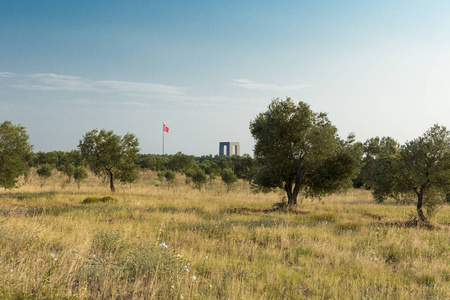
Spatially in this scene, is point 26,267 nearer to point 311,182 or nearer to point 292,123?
point 292,123

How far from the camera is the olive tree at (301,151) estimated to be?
64.0ft

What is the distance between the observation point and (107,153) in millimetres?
31594

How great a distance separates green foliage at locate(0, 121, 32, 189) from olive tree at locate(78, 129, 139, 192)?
7.60 metres

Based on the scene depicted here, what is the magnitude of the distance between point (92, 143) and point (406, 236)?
30.0 metres

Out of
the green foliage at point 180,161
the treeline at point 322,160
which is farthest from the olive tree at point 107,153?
the green foliage at point 180,161

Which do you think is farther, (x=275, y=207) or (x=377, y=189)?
(x=275, y=207)

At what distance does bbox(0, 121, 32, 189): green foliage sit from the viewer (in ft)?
75.4

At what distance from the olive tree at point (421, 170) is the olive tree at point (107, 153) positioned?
996 inches

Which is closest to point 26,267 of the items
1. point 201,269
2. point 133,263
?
point 133,263

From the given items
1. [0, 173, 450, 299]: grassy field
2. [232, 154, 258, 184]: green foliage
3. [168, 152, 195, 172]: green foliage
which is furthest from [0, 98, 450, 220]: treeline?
[168, 152, 195, 172]: green foliage

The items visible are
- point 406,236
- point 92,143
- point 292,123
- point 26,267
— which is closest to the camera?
point 26,267

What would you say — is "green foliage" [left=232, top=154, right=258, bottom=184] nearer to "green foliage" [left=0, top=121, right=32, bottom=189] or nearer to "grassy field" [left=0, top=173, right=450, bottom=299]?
"green foliage" [left=0, top=121, right=32, bottom=189]

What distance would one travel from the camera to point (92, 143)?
31562 mm

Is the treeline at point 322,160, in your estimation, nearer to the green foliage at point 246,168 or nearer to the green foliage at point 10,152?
the green foliage at point 10,152
